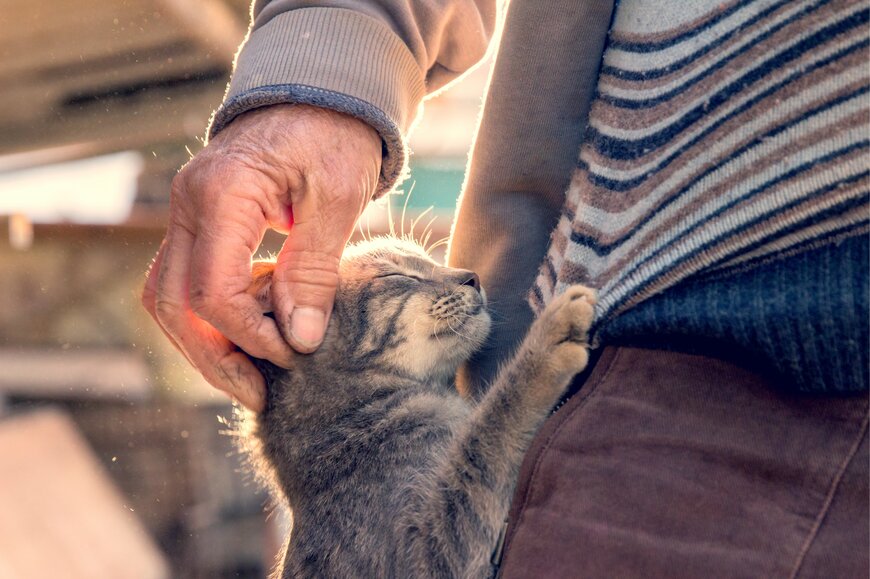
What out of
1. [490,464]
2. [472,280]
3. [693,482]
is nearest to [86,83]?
[472,280]

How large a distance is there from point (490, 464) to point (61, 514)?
1.82 metres

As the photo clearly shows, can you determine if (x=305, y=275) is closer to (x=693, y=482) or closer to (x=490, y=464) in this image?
→ (x=490, y=464)

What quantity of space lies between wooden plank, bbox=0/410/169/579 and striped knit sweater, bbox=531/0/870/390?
2.01 meters

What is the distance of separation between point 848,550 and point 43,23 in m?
2.21

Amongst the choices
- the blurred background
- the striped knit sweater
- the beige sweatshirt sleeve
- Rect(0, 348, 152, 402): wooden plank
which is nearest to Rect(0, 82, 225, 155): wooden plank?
the blurred background

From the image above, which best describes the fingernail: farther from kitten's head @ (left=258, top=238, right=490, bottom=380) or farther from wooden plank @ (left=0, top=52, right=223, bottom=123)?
wooden plank @ (left=0, top=52, right=223, bottom=123)

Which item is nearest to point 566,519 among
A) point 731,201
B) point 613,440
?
point 613,440

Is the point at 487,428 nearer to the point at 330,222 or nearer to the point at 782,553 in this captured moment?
the point at 330,222

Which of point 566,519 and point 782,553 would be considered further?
point 566,519

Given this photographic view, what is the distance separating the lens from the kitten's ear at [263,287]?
1373mm

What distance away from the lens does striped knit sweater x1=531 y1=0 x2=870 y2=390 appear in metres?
0.74

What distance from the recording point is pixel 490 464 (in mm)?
1191

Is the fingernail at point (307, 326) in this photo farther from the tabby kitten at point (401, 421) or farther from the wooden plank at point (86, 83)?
the wooden plank at point (86, 83)

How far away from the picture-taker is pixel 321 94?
49.9 inches
